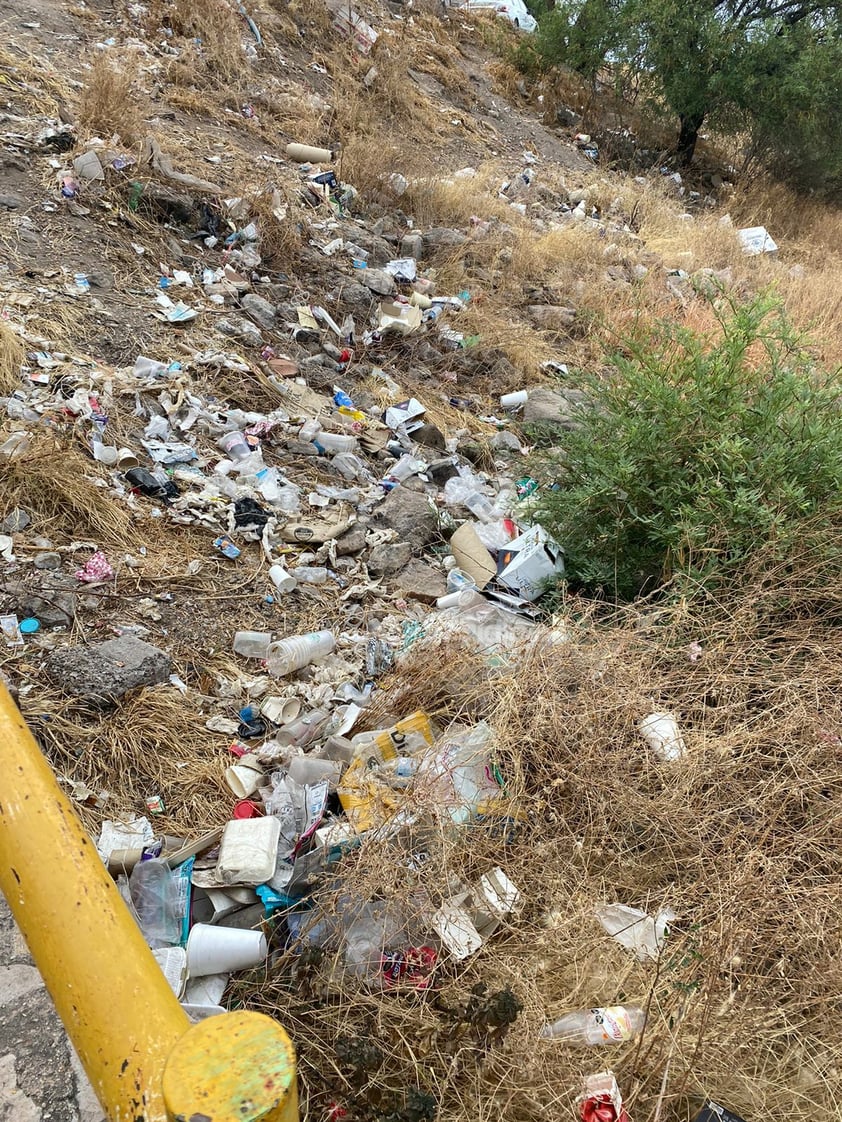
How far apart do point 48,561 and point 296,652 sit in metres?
0.92

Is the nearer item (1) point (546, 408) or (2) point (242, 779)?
(2) point (242, 779)

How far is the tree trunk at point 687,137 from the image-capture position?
38.0ft

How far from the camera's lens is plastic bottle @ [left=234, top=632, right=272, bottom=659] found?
2832 mm

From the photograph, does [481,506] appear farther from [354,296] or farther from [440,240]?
[440,240]

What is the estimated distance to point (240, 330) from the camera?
4418mm

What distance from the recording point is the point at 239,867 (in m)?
1.94

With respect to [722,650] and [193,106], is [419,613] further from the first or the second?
[193,106]

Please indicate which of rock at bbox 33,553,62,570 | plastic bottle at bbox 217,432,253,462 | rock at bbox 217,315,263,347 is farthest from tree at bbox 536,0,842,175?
rock at bbox 33,553,62,570

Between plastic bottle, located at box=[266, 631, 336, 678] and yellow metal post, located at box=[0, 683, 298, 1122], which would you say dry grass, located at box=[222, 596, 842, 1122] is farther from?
yellow metal post, located at box=[0, 683, 298, 1122]

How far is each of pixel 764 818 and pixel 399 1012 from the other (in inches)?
42.9

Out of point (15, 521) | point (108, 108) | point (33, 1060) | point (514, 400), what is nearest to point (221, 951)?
point (33, 1060)

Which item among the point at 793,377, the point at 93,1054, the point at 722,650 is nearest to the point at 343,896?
the point at 93,1054

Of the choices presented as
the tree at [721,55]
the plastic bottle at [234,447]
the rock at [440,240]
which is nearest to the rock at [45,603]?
the plastic bottle at [234,447]

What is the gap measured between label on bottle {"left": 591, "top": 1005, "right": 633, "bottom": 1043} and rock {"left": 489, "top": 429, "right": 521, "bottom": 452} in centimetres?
320
